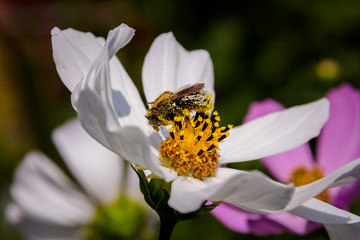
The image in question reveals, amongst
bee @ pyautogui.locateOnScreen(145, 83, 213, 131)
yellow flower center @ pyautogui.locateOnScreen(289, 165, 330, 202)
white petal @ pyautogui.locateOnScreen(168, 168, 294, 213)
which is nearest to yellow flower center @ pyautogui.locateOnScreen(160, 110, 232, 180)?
bee @ pyautogui.locateOnScreen(145, 83, 213, 131)

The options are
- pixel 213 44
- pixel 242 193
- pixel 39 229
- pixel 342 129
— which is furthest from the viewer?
pixel 213 44

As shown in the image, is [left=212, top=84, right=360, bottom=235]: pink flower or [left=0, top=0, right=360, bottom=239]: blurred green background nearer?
[left=212, top=84, right=360, bottom=235]: pink flower

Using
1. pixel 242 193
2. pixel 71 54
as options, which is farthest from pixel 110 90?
pixel 242 193

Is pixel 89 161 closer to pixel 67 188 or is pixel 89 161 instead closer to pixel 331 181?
pixel 67 188

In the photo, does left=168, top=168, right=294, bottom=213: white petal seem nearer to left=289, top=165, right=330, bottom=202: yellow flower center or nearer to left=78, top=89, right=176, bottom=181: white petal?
left=78, top=89, right=176, bottom=181: white petal

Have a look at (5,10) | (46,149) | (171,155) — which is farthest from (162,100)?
(5,10)

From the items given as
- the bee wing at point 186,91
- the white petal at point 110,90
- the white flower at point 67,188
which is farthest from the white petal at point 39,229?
the bee wing at point 186,91

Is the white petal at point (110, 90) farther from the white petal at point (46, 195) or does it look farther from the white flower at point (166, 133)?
the white petal at point (46, 195)
